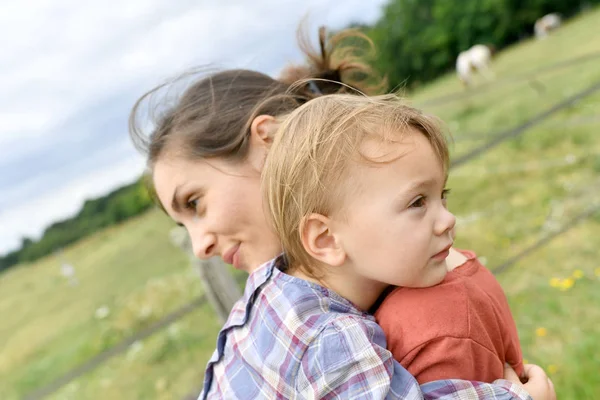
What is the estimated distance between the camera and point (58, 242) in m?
10.4

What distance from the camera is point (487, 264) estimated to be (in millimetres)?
4785

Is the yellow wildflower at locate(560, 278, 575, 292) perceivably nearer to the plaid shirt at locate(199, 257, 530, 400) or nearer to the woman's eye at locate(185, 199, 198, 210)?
the plaid shirt at locate(199, 257, 530, 400)

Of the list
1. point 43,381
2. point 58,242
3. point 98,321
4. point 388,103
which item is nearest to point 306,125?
point 388,103

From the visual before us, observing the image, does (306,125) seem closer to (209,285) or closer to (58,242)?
(209,285)

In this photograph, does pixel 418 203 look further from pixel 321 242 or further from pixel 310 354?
pixel 310 354

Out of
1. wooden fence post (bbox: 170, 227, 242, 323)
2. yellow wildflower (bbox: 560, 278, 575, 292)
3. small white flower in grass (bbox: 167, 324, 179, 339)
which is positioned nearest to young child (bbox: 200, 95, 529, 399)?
wooden fence post (bbox: 170, 227, 242, 323)

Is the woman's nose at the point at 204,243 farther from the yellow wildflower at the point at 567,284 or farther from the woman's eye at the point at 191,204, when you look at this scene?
the yellow wildflower at the point at 567,284

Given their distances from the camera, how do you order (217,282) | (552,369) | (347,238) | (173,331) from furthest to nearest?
(173,331) → (217,282) → (552,369) → (347,238)

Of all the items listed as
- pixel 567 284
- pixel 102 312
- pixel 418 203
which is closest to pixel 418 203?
pixel 418 203

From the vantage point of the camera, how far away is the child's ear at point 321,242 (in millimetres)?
1261

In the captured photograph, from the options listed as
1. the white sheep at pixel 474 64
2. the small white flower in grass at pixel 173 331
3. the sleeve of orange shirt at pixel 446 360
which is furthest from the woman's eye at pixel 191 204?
the white sheep at pixel 474 64

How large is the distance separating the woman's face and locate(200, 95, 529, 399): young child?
0.25 meters

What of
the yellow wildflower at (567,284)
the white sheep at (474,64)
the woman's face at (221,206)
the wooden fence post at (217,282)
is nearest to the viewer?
the woman's face at (221,206)

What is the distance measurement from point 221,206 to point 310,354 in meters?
0.59
